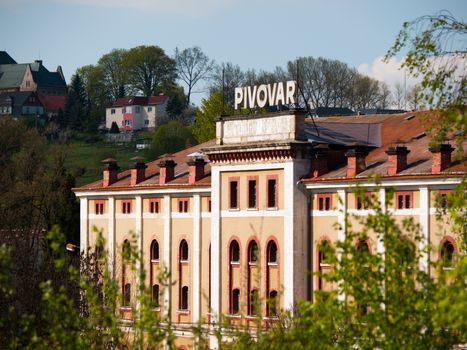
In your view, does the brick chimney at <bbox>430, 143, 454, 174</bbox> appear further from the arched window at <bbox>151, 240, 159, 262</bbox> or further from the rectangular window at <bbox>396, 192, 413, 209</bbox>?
the arched window at <bbox>151, 240, 159, 262</bbox>

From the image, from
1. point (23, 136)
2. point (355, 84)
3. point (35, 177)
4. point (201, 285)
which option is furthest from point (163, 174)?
point (355, 84)

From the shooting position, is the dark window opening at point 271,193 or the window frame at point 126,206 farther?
the window frame at point 126,206

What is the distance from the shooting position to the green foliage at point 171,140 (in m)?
163

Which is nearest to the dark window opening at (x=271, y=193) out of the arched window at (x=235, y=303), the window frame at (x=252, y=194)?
the window frame at (x=252, y=194)

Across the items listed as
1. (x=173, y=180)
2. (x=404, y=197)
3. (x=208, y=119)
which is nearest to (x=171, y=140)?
(x=208, y=119)

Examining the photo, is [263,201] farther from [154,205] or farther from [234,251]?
[154,205]

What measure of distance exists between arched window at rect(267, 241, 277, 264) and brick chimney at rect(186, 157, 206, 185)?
26.0ft

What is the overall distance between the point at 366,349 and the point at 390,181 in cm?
2958

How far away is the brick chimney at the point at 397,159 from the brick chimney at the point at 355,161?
2872mm

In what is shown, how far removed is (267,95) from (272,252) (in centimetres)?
756

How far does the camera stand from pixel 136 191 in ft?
269

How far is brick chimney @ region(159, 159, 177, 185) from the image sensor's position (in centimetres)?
8038

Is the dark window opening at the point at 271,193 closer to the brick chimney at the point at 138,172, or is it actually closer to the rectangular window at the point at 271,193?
the rectangular window at the point at 271,193

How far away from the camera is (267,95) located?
73562 mm
